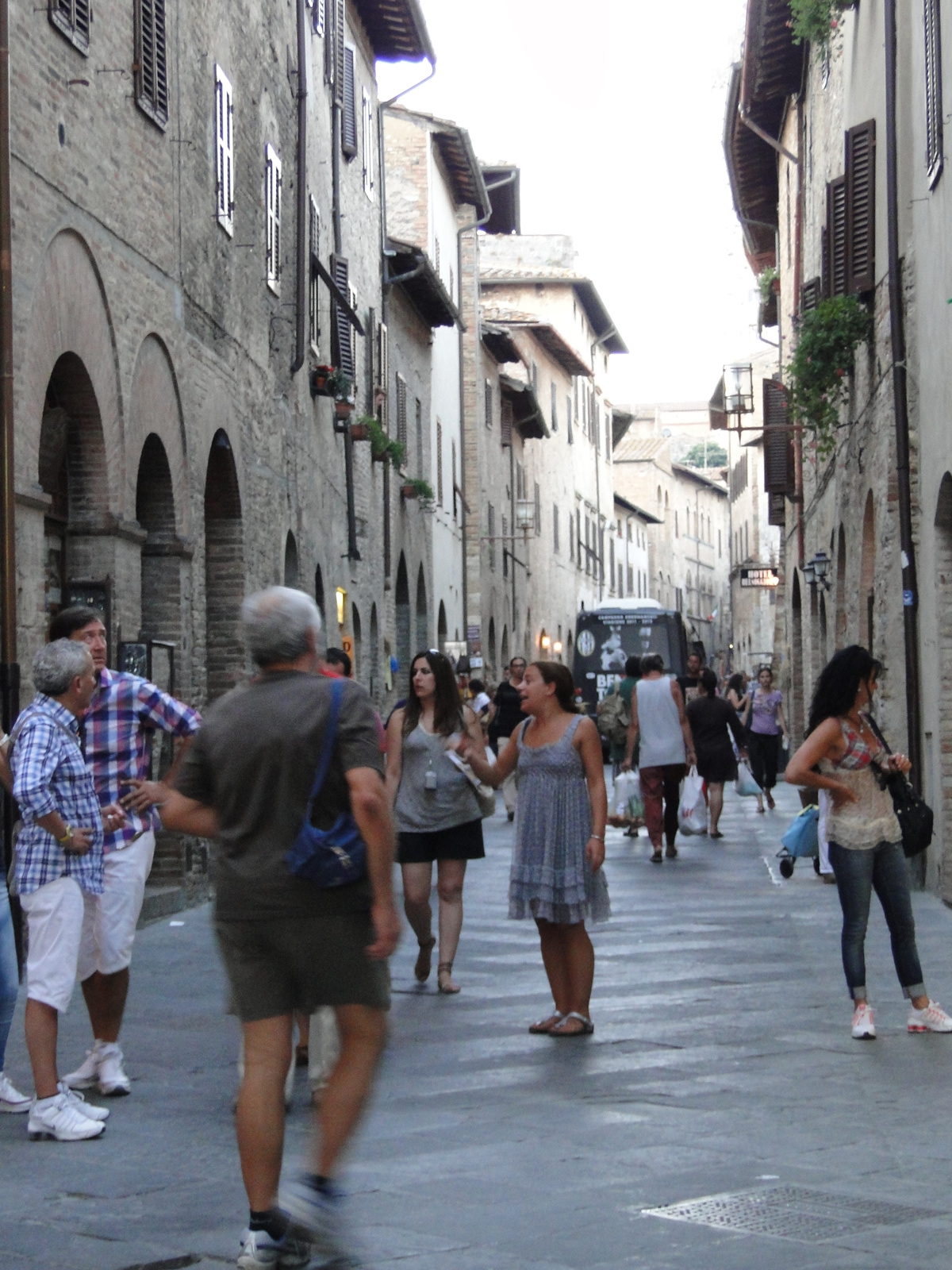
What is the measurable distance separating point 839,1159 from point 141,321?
27.4ft

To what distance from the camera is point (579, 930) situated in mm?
7961

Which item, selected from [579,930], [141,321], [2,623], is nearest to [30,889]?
[579,930]

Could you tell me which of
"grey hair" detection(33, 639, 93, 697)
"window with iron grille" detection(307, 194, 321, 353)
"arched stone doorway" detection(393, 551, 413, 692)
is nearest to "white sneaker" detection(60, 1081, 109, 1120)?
"grey hair" detection(33, 639, 93, 697)

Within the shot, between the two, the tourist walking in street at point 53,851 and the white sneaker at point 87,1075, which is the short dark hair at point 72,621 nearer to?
the tourist walking in street at point 53,851

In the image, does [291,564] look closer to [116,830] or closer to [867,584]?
[867,584]

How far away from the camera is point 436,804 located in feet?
29.6

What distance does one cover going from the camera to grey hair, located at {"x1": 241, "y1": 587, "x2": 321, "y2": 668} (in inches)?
188

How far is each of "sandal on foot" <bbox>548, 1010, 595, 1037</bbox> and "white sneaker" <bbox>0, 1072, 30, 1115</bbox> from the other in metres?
2.34

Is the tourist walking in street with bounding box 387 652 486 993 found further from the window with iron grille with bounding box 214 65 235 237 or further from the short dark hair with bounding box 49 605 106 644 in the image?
the window with iron grille with bounding box 214 65 235 237

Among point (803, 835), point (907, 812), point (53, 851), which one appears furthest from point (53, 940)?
point (803, 835)

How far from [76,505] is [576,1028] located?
5278 millimetres

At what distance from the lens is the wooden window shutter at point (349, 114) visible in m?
22.8

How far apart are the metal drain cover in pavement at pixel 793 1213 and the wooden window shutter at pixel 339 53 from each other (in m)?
18.6

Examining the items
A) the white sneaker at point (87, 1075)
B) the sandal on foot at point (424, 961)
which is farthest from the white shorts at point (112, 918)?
the sandal on foot at point (424, 961)
